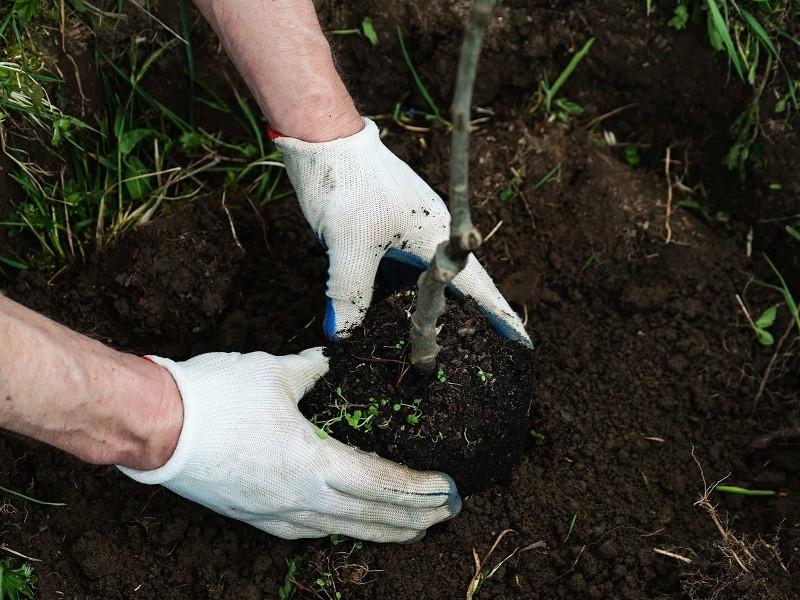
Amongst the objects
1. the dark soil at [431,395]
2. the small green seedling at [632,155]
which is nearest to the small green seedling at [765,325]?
the small green seedling at [632,155]

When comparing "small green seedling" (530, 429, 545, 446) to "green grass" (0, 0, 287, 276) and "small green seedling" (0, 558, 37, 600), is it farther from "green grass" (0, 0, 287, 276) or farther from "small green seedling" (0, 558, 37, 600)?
"small green seedling" (0, 558, 37, 600)

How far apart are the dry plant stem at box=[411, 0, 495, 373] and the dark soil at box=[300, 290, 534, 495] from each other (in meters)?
0.10

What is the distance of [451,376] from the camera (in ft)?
5.46

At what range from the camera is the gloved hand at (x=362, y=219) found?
5.73 feet

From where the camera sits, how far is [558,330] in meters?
2.00

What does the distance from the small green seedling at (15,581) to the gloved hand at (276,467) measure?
0.35 meters

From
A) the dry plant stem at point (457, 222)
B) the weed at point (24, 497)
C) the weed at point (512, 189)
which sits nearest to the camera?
the dry plant stem at point (457, 222)

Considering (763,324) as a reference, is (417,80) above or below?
above

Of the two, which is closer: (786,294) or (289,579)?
(289,579)

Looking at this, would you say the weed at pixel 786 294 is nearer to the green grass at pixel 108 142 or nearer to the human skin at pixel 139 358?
the human skin at pixel 139 358

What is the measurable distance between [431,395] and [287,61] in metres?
0.77

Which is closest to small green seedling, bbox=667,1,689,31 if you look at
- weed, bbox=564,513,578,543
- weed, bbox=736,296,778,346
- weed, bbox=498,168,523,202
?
weed, bbox=498,168,523,202

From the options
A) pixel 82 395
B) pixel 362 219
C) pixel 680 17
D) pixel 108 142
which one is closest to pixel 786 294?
pixel 680 17

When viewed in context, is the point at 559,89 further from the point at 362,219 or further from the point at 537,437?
the point at 537,437
